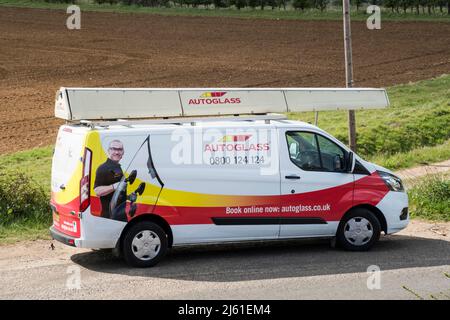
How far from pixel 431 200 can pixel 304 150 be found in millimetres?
3903

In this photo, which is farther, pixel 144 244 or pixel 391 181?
pixel 391 181

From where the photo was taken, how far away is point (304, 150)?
13.0m

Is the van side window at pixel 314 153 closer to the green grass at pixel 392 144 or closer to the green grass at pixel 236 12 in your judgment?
the green grass at pixel 392 144

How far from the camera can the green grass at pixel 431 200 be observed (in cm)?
1553

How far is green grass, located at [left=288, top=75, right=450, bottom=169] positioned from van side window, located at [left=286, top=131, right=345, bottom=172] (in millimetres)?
6979

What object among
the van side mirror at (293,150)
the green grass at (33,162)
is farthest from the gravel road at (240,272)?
the green grass at (33,162)

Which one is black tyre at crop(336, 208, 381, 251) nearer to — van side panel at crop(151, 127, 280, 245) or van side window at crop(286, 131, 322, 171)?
van side window at crop(286, 131, 322, 171)

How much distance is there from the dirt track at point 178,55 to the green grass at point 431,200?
1206 centimetres

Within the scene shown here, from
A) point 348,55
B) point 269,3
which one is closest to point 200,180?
point 348,55

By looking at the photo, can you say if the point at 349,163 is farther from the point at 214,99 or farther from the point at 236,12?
the point at 236,12

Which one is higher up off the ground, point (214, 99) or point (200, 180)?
point (214, 99)

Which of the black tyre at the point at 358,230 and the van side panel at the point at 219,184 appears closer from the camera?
the van side panel at the point at 219,184

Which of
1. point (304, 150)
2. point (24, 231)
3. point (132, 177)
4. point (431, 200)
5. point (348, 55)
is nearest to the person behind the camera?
point (132, 177)

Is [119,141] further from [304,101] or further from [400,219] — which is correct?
[400,219]
